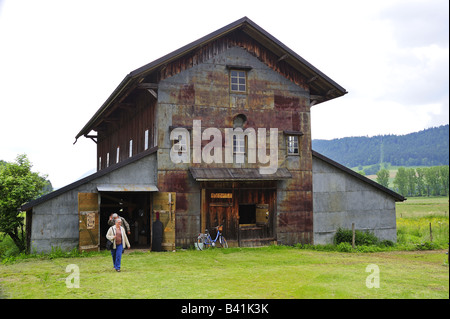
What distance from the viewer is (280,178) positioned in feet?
67.3

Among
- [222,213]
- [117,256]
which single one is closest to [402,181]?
[222,213]

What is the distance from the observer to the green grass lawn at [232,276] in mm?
10359

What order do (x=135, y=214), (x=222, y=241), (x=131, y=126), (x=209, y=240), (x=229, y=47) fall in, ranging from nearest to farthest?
(x=209, y=240) → (x=222, y=241) → (x=229, y=47) → (x=135, y=214) → (x=131, y=126)

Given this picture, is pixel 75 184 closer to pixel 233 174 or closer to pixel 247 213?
pixel 233 174

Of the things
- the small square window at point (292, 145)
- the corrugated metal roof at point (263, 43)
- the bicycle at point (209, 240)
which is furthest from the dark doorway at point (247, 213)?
the corrugated metal roof at point (263, 43)

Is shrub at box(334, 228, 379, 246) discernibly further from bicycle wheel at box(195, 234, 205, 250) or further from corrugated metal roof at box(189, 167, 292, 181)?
bicycle wheel at box(195, 234, 205, 250)

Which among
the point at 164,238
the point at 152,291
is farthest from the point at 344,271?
the point at 164,238

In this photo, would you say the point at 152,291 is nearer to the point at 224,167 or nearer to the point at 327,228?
the point at 224,167

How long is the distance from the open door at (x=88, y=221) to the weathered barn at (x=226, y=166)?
0.13 ft

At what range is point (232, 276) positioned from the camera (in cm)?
1277

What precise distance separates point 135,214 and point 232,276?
11744mm

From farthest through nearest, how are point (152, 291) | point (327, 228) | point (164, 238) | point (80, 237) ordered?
1. point (327, 228)
2. point (164, 238)
3. point (80, 237)
4. point (152, 291)

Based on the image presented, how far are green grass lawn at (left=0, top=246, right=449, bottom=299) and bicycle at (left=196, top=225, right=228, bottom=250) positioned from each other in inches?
31.6
